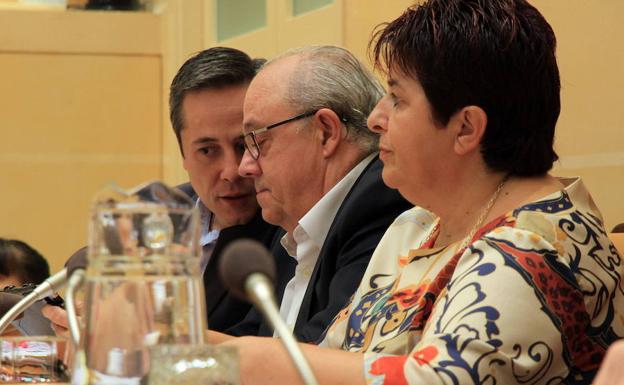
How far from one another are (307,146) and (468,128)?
73cm

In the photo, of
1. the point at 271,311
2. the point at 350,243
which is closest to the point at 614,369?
the point at 271,311

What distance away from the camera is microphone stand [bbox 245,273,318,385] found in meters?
1.09

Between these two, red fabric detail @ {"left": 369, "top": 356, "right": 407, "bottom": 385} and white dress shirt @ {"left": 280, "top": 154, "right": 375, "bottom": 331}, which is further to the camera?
white dress shirt @ {"left": 280, "top": 154, "right": 375, "bottom": 331}

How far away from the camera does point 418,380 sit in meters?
1.54

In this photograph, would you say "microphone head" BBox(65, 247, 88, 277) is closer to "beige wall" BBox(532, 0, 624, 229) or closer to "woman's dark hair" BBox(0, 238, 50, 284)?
"beige wall" BBox(532, 0, 624, 229)

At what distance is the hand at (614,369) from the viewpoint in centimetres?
106

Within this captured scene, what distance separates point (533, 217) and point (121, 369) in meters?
0.78

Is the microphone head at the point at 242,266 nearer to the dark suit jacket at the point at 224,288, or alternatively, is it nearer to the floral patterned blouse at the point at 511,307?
the floral patterned blouse at the point at 511,307

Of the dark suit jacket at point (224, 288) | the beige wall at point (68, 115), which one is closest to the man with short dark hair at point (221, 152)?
the dark suit jacket at point (224, 288)

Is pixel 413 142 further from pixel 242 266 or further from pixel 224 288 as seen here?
pixel 224 288

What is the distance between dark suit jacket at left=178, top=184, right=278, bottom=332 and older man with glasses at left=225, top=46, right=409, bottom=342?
304 millimetres

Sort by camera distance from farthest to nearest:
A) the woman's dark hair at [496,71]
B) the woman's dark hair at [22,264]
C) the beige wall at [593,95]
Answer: the woman's dark hair at [22,264]
the beige wall at [593,95]
the woman's dark hair at [496,71]

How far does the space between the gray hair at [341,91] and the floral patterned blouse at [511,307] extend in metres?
0.64

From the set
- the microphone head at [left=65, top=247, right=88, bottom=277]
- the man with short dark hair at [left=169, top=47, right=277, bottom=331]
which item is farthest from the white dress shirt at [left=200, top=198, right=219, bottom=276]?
the microphone head at [left=65, top=247, right=88, bottom=277]
